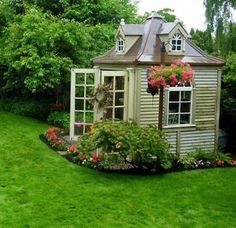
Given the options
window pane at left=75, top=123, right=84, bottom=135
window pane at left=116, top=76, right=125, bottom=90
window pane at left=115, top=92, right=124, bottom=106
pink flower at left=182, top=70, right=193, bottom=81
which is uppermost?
pink flower at left=182, top=70, right=193, bottom=81

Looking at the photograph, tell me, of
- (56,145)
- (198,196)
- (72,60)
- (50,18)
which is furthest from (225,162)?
(50,18)

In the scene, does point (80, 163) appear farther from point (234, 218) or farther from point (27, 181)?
point (234, 218)

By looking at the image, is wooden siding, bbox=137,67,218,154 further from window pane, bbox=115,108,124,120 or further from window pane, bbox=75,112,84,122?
window pane, bbox=75,112,84,122

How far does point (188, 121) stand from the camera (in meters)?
11.0

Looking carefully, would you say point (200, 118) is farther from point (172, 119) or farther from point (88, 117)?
point (88, 117)

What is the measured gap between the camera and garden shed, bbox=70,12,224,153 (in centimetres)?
1025

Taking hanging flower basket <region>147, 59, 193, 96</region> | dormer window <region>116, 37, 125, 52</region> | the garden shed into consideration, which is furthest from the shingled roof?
hanging flower basket <region>147, 59, 193, 96</region>

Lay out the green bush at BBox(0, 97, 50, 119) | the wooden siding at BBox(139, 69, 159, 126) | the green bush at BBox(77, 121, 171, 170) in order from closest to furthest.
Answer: the green bush at BBox(77, 121, 171, 170)
the wooden siding at BBox(139, 69, 159, 126)
the green bush at BBox(0, 97, 50, 119)

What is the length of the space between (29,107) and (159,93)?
7.53 meters

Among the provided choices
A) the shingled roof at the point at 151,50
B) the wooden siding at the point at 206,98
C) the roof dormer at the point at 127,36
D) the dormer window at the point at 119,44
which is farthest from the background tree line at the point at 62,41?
the dormer window at the point at 119,44

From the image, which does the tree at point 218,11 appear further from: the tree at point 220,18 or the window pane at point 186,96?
the window pane at point 186,96

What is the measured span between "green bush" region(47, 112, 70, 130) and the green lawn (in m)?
3.73

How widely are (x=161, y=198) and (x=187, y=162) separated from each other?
241 cm

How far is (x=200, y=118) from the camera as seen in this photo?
36.4ft
